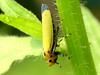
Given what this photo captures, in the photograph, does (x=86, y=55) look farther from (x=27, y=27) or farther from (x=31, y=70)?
(x=31, y=70)

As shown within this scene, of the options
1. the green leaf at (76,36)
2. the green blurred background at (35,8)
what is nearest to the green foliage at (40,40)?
the green leaf at (76,36)

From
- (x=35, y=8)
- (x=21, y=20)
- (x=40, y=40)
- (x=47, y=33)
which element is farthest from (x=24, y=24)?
(x=35, y=8)

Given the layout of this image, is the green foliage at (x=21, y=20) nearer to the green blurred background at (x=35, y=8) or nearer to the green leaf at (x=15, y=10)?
the green leaf at (x=15, y=10)

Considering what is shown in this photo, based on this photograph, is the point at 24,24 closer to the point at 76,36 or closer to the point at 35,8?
the point at 76,36

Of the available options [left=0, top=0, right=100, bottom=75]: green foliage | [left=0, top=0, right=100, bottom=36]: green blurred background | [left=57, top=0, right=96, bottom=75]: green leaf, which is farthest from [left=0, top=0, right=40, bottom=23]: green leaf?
[left=0, top=0, right=100, bottom=36]: green blurred background

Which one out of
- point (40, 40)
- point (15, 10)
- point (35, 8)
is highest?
point (35, 8)

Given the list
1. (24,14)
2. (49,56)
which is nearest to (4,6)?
(24,14)

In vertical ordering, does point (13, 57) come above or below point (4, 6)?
below

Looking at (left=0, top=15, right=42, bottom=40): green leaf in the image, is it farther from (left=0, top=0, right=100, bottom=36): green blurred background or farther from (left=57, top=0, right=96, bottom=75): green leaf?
(left=0, top=0, right=100, bottom=36): green blurred background
